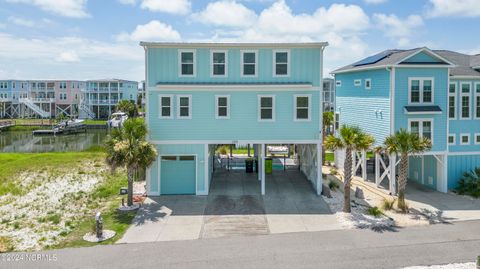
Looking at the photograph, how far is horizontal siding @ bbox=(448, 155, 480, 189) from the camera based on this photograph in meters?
23.2

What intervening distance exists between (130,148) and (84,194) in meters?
5.29

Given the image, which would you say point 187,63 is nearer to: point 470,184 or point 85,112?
point 470,184

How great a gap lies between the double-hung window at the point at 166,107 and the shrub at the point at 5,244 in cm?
906

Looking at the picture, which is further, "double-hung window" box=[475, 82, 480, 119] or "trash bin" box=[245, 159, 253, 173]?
"trash bin" box=[245, 159, 253, 173]

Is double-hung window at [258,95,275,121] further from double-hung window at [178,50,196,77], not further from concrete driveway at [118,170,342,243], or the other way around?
concrete driveway at [118,170,342,243]

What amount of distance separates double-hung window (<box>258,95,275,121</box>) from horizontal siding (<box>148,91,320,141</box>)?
8.1 inches

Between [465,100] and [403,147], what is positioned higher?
[465,100]

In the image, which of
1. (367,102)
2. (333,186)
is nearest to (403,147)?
(333,186)

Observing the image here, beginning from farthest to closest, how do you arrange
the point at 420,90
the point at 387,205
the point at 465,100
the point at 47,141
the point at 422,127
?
the point at 47,141 < the point at 465,100 < the point at 422,127 < the point at 420,90 < the point at 387,205

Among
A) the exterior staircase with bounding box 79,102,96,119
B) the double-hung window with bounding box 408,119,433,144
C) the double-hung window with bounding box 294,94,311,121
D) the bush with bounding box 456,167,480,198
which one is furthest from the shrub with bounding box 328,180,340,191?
the exterior staircase with bounding box 79,102,96,119

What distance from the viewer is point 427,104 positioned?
72.2 feet

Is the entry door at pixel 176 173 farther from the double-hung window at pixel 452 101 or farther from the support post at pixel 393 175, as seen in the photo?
the double-hung window at pixel 452 101

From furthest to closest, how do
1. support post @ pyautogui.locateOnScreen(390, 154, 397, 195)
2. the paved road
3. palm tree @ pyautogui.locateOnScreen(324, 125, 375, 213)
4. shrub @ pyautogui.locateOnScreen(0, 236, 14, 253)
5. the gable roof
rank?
1. support post @ pyautogui.locateOnScreen(390, 154, 397, 195)
2. the gable roof
3. palm tree @ pyautogui.locateOnScreen(324, 125, 375, 213)
4. shrub @ pyautogui.locateOnScreen(0, 236, 14, 253)
5. the paved road

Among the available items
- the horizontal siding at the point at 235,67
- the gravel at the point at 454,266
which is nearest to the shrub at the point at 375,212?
the gravel at the point at 454,266
